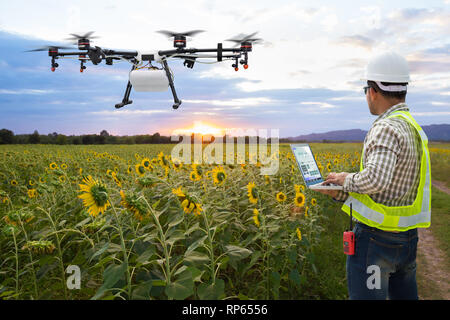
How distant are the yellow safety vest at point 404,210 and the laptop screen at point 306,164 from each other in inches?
15.5

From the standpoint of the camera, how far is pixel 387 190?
234 centimetres

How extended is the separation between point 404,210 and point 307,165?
2.46ft

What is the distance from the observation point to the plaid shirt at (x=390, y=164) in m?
2.17

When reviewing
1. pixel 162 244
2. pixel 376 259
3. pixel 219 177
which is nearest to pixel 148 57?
pixel 219 177

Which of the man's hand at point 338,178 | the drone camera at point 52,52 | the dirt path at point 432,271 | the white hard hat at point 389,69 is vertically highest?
the drone camera at point 52,52

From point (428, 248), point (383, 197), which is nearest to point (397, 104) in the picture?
point (383, 197)

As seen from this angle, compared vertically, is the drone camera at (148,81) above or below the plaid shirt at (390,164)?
above

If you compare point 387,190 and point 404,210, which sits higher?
point 387,190

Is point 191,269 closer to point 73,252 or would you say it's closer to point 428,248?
point 73,252

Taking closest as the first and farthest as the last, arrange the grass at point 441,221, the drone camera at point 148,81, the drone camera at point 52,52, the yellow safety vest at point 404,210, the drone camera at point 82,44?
the yellow safety vest at point 404,210, the grass at point 441,221, the drone camera at point 148,81, the drone camera at point 82,44, the drone camera at point 52,52

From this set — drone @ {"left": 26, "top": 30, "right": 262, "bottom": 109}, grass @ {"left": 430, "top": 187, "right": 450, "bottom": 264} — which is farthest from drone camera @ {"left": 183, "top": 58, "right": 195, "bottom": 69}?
grass @ {"left": 430, "top": 187, "right": 450, "bottom": 264}

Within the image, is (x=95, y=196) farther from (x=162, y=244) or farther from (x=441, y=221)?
(x=441, y=221)

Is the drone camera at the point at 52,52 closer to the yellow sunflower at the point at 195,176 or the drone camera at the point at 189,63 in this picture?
the drone camera at the point at 189,63

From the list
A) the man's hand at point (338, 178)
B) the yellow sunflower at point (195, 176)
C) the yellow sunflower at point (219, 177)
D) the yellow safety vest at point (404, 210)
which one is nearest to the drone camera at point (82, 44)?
the yellow sunflower at point (195, 176)
